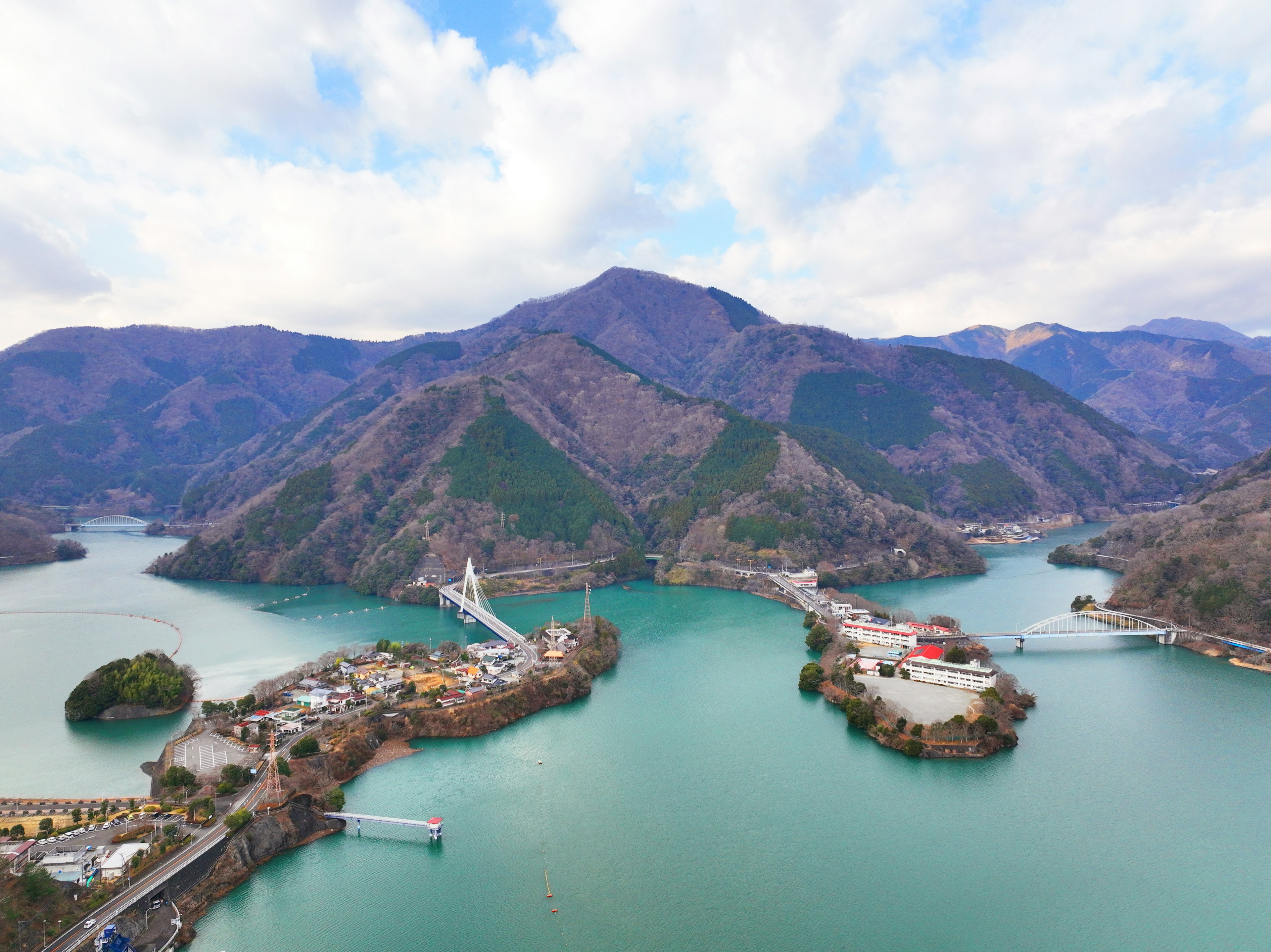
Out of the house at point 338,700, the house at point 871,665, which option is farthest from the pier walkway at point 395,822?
the house at point 871,665

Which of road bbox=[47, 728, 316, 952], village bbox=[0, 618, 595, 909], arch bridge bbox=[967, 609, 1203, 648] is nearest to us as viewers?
road bbox=[47, 728, 316, 952]

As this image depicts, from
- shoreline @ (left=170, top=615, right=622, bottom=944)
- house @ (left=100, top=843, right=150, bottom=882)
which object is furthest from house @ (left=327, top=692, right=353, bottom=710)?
house @ (left=100, top=843, right=150, bottom=882)

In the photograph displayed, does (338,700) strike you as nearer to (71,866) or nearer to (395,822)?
(395,822)

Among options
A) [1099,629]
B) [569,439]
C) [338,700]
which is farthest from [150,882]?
[569,439]

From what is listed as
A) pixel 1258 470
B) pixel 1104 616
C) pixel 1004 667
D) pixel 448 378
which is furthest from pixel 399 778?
pixel 448 378

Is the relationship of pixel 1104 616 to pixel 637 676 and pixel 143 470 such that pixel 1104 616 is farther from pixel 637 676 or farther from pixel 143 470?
pixel 143 470

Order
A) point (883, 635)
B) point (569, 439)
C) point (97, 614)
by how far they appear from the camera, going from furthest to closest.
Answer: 1. point (569, 439)
2. point (97, 614)
3. point (883, 635)

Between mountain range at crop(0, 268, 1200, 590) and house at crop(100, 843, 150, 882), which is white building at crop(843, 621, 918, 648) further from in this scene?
house at crop(100, 843, 150, 882)
